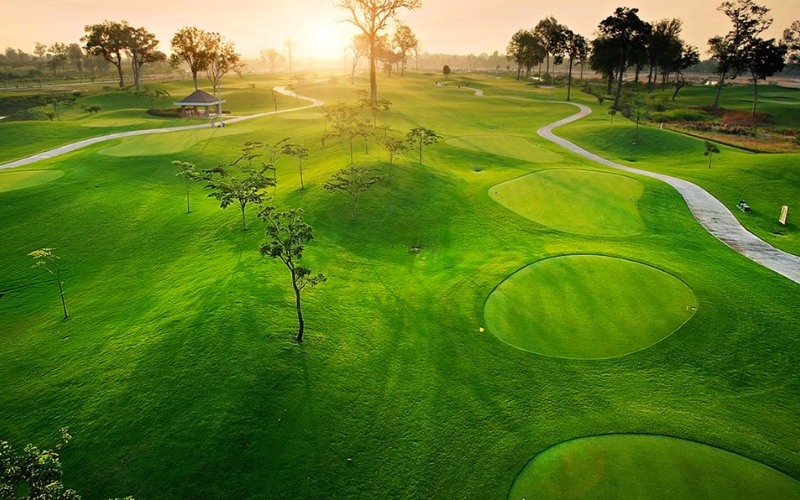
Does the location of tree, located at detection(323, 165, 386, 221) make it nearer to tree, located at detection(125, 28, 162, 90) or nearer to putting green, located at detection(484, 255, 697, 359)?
putting green, located at detection(484, 255, 697, 359)

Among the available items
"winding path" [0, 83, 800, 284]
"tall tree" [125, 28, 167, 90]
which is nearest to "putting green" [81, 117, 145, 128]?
"winding path" [0, 83, 800, 284]

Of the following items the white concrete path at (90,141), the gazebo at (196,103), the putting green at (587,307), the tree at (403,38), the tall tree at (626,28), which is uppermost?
the tree at (403,38)

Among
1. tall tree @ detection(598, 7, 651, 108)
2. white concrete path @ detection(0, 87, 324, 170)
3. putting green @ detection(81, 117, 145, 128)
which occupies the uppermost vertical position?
tall tree @ detection(598, 7, 651, 108)

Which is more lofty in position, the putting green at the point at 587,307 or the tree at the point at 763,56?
the tree at the point at 763,56

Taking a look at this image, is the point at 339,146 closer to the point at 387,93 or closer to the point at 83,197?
the point at 83,197

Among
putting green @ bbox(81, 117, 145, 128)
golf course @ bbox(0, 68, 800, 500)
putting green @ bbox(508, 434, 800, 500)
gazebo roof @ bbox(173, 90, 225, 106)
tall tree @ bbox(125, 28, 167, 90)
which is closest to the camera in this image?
putting green @ bbox(508, 434, 800, 500)

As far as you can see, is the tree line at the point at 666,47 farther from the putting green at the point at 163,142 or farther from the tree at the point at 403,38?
the putting green at the point at 163,142

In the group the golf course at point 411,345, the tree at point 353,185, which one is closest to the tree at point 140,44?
the golf course at point 411,345

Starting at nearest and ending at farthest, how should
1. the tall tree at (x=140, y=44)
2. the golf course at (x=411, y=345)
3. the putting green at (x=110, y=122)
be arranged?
the golf course at (x=411, y=345)
the putting green at (x=110, y=122)
the tall tree at (x=140, y=44)
